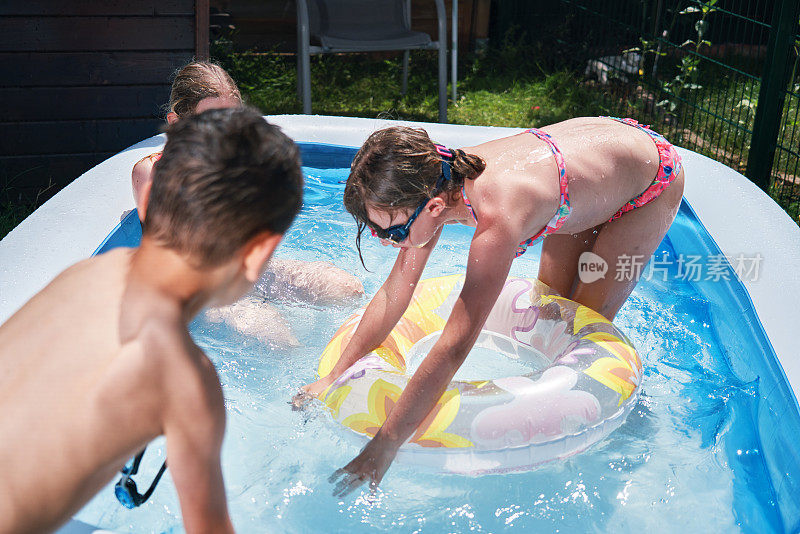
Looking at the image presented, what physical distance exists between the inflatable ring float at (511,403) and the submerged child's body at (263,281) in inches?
22.8

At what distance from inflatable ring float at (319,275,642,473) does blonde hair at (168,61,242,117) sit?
102 centimetres

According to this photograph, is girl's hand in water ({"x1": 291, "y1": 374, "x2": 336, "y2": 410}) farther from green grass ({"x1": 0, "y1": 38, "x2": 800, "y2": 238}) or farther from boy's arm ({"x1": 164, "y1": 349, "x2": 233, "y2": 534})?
green grass ({"x1": 0, "y1": 38, "x2": 800, "y2": 238})

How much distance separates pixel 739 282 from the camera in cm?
322

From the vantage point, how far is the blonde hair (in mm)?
2945

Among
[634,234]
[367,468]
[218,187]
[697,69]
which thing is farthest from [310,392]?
[697,69]

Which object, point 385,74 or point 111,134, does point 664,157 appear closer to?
point 111,134

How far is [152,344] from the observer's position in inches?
48.0

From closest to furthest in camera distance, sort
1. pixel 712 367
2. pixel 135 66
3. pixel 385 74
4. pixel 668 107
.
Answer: pixel 712 367, pixel 135 66, pixel 668 107, pixel 385 74

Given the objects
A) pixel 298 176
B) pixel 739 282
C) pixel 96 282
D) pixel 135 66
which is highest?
pixel 298 176

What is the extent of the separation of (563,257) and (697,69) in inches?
121

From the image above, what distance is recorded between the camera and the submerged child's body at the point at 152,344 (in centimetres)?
120

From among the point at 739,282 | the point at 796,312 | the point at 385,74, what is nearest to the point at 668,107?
the point at 385,74

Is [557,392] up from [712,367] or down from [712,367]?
up

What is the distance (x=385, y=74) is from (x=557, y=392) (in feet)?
16.6
